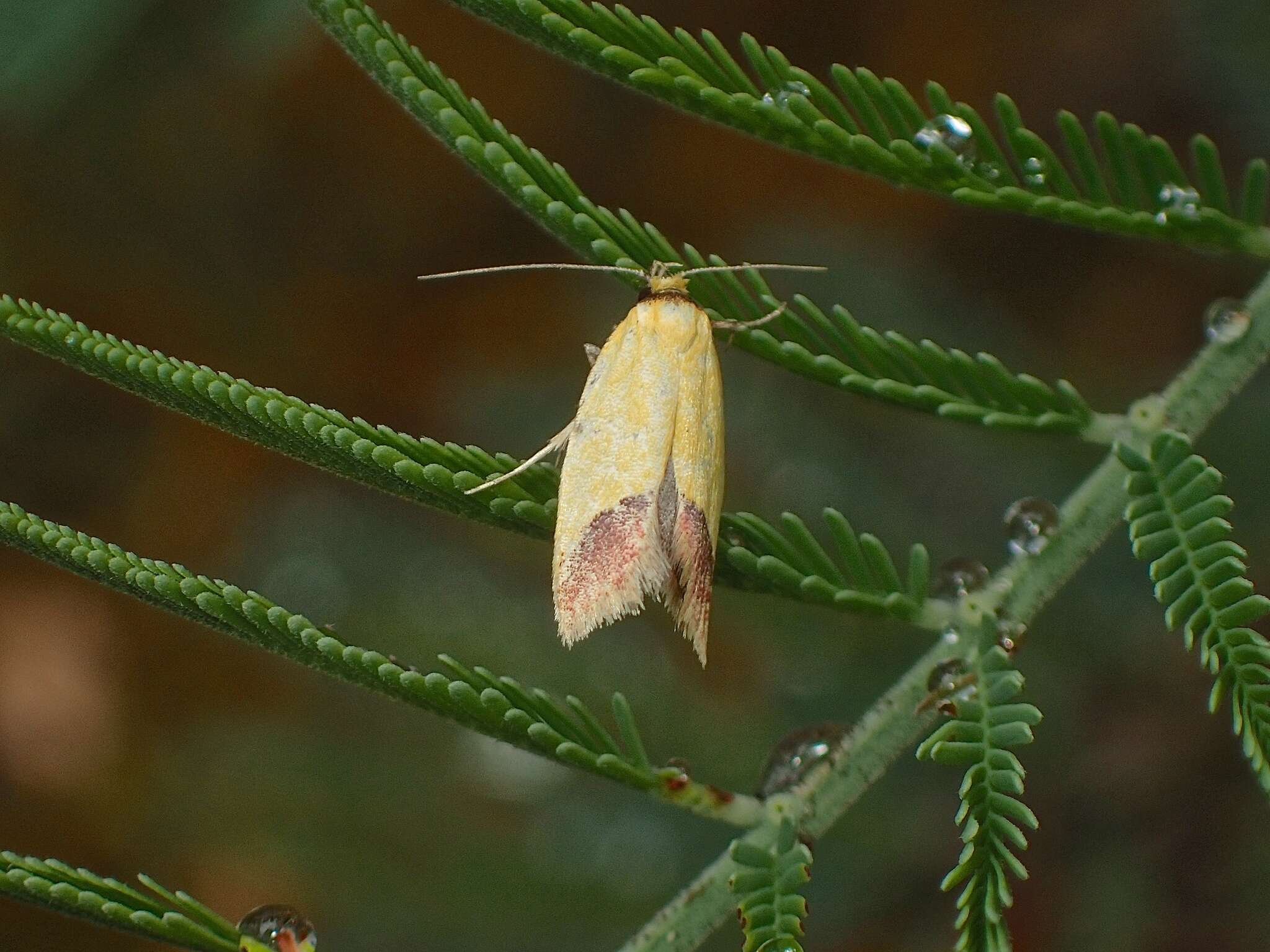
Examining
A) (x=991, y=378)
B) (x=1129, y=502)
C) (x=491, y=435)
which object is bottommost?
(x=1129, y=502)

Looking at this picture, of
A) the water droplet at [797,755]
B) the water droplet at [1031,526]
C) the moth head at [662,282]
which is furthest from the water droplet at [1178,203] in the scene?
the water droplet at [797,755]

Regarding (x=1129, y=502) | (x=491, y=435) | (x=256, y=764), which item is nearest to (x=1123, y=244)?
(x=491, y=435)

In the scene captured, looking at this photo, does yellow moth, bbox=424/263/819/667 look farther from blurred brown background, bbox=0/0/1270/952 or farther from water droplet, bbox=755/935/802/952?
blurred brown background, bbox=0/0/1270/952

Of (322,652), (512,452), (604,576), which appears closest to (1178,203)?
(604,576)

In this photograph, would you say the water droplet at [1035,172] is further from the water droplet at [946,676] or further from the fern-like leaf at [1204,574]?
the water droplet at [946,676]

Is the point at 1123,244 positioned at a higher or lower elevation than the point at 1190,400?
higher

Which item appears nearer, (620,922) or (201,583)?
(201,583)

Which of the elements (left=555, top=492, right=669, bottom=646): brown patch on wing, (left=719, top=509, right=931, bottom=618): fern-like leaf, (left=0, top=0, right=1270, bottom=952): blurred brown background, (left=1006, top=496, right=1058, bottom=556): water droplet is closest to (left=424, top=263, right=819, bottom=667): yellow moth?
(left=555, top=492, right=669, bottom=646): brown patch on wing

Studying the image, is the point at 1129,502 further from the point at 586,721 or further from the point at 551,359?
the point at 551,359
